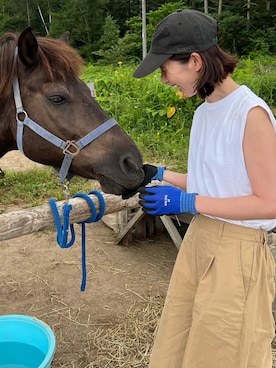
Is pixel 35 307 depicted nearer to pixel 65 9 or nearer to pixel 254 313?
pixel 254 313

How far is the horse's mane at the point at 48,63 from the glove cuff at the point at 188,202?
820mm

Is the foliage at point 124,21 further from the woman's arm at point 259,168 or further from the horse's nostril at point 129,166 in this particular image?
the woman's arm at point 259,168

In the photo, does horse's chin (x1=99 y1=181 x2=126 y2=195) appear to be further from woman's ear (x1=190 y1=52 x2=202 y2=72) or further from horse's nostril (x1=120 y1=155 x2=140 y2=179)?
woman's ear (x1=190 y1=52 x2=202 y2=72)

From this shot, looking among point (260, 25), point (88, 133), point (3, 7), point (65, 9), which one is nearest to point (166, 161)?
point (88, 133)

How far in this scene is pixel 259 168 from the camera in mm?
1247

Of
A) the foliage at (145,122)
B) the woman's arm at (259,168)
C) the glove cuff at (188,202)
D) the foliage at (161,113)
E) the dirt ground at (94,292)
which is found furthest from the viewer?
the foliage at (161,113)

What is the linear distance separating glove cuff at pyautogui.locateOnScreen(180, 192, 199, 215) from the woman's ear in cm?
40

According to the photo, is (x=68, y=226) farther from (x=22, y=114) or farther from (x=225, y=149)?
(x=225, y=149)

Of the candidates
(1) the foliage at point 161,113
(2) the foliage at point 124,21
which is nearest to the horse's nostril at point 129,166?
(1) the foliage at point 161,113

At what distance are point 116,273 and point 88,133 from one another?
76.7 inches

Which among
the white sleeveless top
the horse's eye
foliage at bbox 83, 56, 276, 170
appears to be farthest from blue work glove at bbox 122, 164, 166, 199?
foliage at bbox 83, 56, 276, 170

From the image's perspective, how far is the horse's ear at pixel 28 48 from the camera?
174cm

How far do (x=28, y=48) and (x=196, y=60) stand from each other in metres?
0.83

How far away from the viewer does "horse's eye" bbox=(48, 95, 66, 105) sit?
184 centimetres
